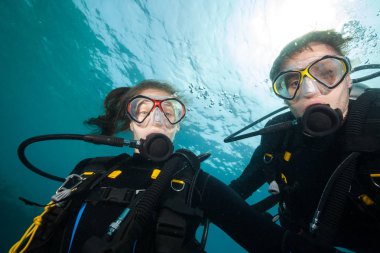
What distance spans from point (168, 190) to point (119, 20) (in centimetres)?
1565

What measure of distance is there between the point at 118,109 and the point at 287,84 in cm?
297

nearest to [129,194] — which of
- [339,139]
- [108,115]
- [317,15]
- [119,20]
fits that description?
[108,115]

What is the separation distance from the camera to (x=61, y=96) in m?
36.3

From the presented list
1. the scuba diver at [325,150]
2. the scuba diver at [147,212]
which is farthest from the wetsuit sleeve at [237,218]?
the scuba diver at [325,150]

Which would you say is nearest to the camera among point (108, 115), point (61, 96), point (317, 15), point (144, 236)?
point (144, 236)

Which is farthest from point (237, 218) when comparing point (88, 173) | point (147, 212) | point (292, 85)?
point (292, 85)

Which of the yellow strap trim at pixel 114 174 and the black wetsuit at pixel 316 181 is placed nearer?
the black wetsuit at pixel 316 181

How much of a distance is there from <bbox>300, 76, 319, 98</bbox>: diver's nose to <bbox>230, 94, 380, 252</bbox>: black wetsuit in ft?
1.81

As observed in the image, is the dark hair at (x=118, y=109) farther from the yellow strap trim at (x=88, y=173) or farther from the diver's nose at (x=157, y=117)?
the yellow strap trim at (x=88, y=173)

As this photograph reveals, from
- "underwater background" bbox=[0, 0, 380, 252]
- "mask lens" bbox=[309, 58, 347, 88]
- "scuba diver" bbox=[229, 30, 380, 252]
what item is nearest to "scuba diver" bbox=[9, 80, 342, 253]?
"scuba diver" bbox=[229, 30, 380, 252]

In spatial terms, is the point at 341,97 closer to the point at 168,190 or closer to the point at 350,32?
the point at 168,190

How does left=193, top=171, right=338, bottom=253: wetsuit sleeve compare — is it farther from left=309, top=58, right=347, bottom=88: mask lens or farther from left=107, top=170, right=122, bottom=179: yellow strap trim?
left=309, top=58, right=347, bottom=88: mask lens

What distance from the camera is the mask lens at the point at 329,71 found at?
2.91 m

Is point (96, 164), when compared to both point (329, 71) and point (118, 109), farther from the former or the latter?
point (329, 71)
